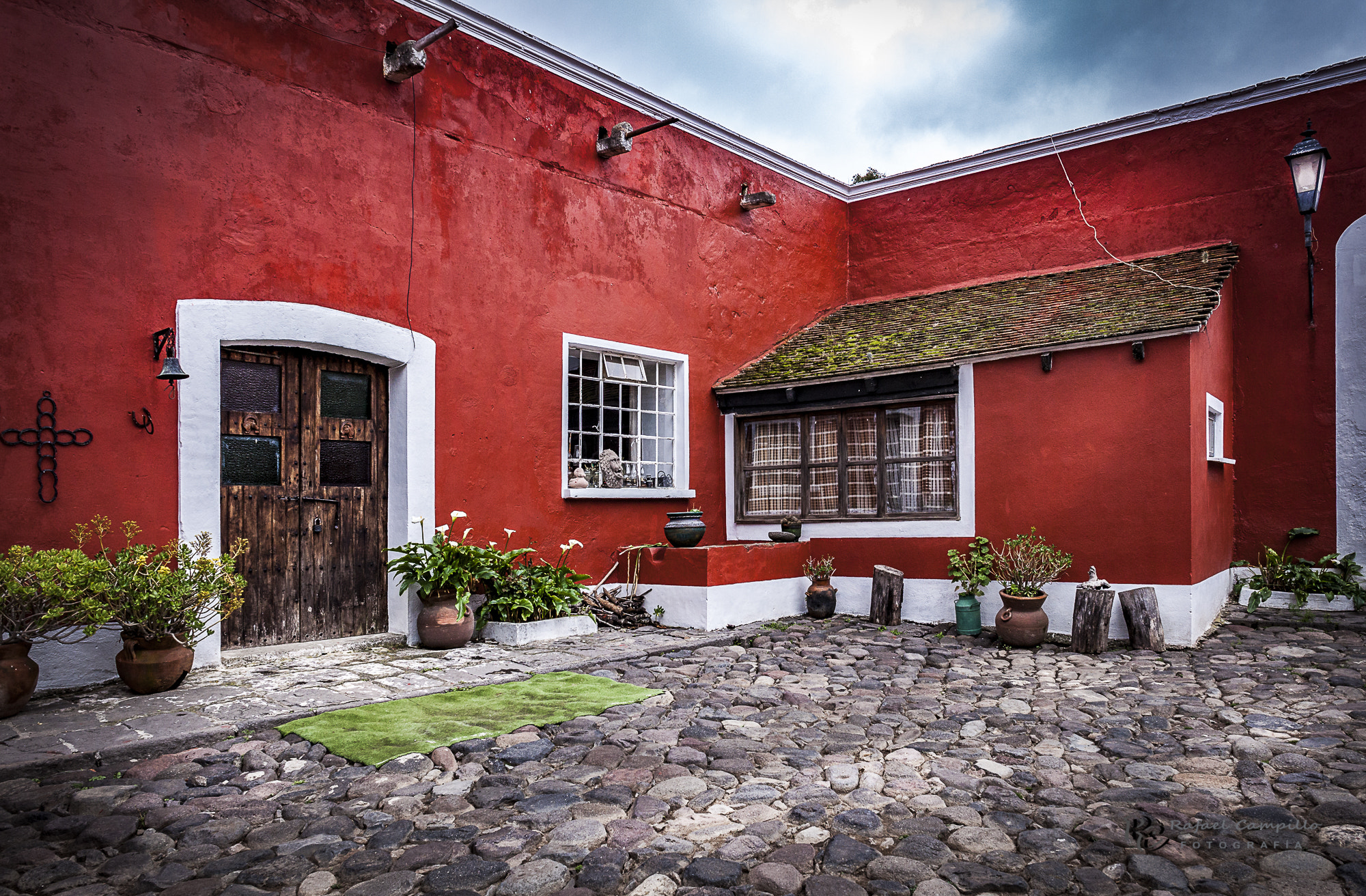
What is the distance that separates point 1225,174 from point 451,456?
9.07 m

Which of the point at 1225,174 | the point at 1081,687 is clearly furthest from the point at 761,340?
the point at 1081,687

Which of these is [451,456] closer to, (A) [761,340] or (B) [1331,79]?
(A) [761,340]

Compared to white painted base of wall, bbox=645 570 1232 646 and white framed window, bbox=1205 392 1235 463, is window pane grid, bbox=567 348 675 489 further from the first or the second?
white framed window, bbox=1205 392 1235 463

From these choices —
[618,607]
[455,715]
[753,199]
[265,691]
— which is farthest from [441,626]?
[753,199]

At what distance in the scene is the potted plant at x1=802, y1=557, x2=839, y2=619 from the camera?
9461 millimetres

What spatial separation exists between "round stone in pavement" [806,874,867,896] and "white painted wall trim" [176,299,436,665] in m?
5.02

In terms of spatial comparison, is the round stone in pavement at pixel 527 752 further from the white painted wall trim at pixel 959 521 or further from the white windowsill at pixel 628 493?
the white painted wall trim at pixel 959 521

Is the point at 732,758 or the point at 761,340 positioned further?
the point at 761,340

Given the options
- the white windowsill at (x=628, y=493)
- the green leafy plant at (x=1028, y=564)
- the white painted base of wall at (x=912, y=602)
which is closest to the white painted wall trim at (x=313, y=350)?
the white windowsill at (x=628, y=493)

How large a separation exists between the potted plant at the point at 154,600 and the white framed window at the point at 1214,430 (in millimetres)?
8545

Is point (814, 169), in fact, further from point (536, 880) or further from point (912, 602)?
point (536, 880)

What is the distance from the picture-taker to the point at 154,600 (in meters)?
5.45

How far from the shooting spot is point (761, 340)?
1124 cm

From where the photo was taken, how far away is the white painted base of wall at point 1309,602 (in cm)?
859
